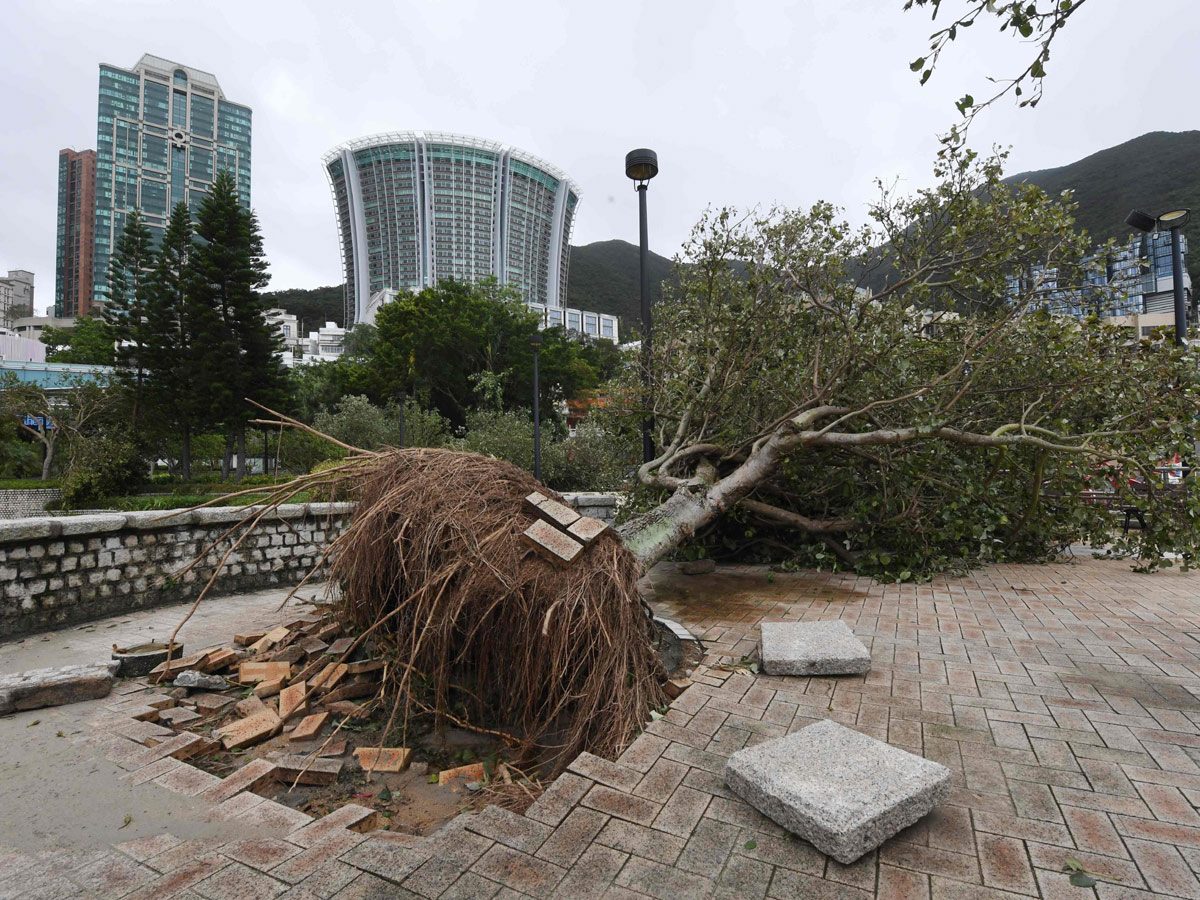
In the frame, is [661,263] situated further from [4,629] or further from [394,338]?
[4,629]

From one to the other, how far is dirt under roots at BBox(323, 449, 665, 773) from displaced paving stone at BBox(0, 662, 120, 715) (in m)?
1.57

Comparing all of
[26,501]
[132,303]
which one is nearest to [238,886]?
[26,501]

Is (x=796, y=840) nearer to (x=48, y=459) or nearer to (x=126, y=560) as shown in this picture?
Result: (x=126, y=560)

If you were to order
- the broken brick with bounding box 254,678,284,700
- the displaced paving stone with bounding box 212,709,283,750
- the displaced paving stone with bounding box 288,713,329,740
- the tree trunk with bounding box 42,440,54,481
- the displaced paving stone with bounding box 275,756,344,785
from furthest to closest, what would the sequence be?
the tree trunk with bounding box 42,440,54,481 < the broken brick with bounding box 254,678,284,700 < the displaced paving stone with bounding box 288,713,329,740 < the displaced paving stone with bounding box 212,709,283,750 < the displaced paving stone with bounding box 275,756,344,785

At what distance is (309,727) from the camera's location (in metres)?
3.54

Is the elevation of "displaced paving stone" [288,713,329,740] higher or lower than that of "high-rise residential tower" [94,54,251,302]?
lower

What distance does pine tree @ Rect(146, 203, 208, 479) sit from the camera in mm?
21219

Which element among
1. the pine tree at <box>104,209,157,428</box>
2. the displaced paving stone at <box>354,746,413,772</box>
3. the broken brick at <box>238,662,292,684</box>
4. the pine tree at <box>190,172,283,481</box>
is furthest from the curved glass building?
the displaced paving stone at <box>354,746,413,772</box>

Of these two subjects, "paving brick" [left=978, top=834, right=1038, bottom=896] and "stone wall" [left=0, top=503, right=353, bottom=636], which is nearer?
"paving brick" [left=978, top=834, right=1038, bottom=896]

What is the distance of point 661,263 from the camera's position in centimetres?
16950

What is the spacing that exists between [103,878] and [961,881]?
2.76 meters

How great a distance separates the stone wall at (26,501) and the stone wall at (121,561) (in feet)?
48.1

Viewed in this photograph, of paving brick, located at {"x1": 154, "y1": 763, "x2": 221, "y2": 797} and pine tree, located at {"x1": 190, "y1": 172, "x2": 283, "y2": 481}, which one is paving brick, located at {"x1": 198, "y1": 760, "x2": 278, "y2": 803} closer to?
paving brick, located at {"x1": 154, "y1": 763, "x2": 221, "y2": 797}

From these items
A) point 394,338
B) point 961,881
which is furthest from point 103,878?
point 394,338
